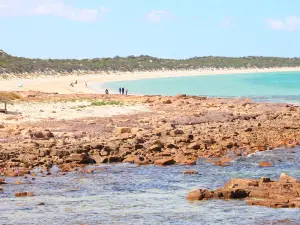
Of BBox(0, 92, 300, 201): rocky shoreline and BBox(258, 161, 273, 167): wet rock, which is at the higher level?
BBox(0, 92, 300, 201): rocky shoreline

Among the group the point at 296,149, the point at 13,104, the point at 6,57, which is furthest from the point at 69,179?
the point at 6,57

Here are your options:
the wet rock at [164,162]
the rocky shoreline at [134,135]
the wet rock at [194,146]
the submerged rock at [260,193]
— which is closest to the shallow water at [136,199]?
the submerged rock at [260,193]

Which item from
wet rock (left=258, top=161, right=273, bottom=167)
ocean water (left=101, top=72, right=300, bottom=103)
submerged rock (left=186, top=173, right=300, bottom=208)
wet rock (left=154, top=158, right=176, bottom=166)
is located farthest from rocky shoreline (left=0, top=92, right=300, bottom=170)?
ocean water (left=101, top=72, right=300, bottom=103)

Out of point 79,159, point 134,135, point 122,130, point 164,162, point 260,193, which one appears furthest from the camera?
point 122,130

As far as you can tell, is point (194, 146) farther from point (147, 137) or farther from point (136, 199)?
point (136, 199)

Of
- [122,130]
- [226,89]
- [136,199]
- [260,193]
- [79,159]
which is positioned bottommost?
[226,89]

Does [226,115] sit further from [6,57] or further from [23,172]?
[6,57]

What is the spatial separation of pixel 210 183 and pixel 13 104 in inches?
883

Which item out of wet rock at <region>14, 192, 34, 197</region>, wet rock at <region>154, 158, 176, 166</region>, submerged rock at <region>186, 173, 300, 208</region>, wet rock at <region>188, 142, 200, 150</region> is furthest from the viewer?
wet rock at <region>188, 142, 200, 150</region>

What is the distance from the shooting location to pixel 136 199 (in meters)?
18.8

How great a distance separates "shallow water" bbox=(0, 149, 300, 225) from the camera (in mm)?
16562

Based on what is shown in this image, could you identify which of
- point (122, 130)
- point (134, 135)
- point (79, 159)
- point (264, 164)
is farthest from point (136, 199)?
point (122, 130)

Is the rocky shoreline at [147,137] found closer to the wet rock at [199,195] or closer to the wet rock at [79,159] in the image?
the wet rock at [79,159]

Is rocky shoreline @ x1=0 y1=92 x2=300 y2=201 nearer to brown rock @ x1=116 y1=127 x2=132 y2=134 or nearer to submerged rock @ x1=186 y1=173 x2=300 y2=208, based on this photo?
brown rock @ x1=116 y1=127 x2=132 y2=134
